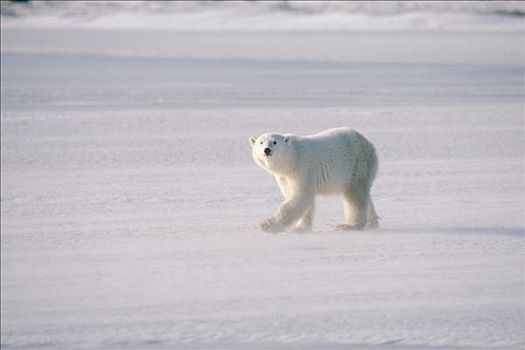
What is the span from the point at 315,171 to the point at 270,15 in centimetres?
2486

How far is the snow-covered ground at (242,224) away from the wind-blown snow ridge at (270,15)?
1310cm

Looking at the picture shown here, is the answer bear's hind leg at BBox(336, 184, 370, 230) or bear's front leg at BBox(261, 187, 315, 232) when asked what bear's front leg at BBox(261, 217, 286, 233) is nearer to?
bear's front leg at BBox(261, 187, 315, 232)

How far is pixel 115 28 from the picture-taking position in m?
28.5

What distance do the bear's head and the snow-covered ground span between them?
40cm

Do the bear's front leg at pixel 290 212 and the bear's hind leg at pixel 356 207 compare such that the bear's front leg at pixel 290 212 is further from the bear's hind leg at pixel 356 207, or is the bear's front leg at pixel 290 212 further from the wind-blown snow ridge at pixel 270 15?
the wind-blown snow ridge at pixel 270 15

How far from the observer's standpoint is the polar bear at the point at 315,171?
5.41m

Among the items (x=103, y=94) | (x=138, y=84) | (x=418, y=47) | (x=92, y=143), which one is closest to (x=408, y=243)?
(x=92, y=143)

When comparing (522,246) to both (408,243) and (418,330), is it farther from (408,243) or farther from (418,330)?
(418,330)

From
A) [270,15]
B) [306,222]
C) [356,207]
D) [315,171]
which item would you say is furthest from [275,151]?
[270,15]

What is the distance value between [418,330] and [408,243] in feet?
4.69

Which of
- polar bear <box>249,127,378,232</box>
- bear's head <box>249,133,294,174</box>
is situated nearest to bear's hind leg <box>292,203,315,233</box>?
polar bear <box>249,127,378,232</box>

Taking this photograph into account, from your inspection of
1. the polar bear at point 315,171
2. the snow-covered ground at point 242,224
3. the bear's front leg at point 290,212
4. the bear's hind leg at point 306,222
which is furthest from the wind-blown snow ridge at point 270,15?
the bear's front leg at point 290,212

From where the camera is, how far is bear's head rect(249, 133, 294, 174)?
17.4ft

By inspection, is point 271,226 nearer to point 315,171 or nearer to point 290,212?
point 290,212
